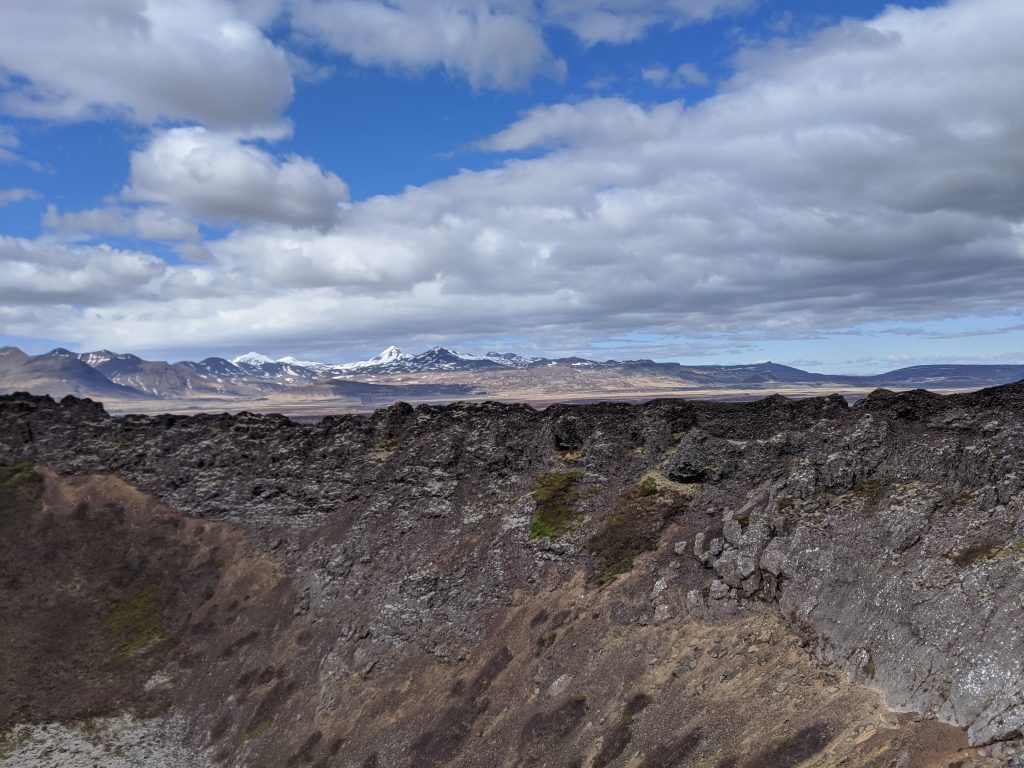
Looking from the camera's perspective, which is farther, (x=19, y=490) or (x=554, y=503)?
(x=19, y=490)

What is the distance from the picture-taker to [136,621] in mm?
107750

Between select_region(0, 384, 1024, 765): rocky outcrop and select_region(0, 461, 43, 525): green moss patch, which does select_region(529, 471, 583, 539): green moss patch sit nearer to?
select_region(0, 384, 1024, 765): rocky outcrop

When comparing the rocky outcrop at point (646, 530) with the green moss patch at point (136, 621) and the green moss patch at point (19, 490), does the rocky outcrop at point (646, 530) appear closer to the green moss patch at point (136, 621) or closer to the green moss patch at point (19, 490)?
the green moss patch at point (19, 490)

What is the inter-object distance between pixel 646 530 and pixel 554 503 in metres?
16.7

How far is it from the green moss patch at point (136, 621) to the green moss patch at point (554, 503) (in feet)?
206

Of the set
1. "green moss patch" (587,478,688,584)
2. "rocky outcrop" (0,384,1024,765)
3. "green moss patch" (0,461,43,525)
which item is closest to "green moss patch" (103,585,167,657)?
"rocky outcrop" (0,384,1024,765)

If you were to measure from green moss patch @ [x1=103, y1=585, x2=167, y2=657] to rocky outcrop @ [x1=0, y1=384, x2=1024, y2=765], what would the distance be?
17183 millimetres

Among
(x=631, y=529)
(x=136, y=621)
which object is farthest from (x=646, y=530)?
(x=136, y=621)

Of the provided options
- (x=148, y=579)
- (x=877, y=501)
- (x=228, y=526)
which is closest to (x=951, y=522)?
(x=877, y=501)

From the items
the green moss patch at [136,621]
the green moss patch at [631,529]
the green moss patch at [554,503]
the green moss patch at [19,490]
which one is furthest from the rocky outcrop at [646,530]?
the green moss patch at [136,621]

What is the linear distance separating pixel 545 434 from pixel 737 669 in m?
55.9

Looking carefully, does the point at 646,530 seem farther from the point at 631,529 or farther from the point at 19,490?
the point at 19,490

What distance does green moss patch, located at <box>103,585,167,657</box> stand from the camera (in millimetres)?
103312

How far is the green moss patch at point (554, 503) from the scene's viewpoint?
89812 millimetres
